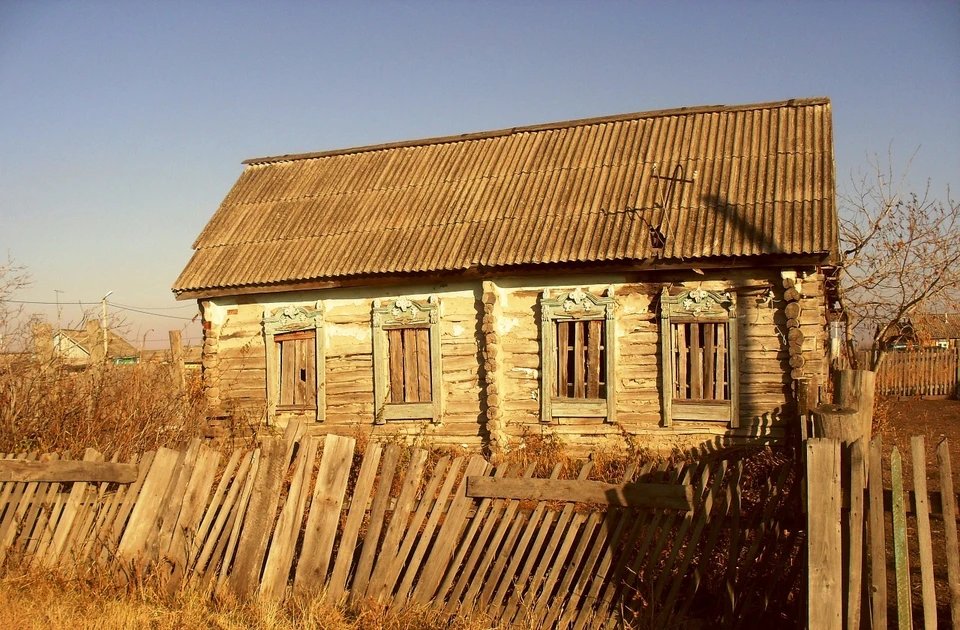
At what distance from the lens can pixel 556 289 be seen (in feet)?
37.4

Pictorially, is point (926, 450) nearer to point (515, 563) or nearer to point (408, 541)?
point (515, 563)

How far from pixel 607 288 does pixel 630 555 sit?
659 cm

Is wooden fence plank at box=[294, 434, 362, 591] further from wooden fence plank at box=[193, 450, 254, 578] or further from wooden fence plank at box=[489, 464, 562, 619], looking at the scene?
wooden fence plank at box=[489, 464, 562, 619]

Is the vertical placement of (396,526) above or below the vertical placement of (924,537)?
below

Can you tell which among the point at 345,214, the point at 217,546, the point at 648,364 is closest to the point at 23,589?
the point at 217,546

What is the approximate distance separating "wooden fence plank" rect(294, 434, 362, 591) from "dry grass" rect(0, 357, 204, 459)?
3585 mm

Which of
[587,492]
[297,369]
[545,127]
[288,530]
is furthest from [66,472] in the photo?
[545,127]

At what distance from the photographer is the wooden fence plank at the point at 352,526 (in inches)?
211

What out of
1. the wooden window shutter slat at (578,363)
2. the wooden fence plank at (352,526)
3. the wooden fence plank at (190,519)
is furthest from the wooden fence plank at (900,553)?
the wooden window shutter slat at (578,363)

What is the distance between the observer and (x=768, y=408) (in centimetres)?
1037

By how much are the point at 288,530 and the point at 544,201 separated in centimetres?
793

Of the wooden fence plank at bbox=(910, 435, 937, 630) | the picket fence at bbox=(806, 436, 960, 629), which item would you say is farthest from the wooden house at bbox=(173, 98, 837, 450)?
the wooden fence plank at bbox=(910, 435, 937, 630)

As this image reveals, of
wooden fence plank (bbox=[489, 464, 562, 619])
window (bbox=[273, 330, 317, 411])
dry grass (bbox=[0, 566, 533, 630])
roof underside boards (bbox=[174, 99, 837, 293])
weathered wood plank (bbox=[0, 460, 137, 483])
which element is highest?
roof underside boards (bbox=[174, 99, 837, 293])

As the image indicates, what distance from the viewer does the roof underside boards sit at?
35.6 ft
